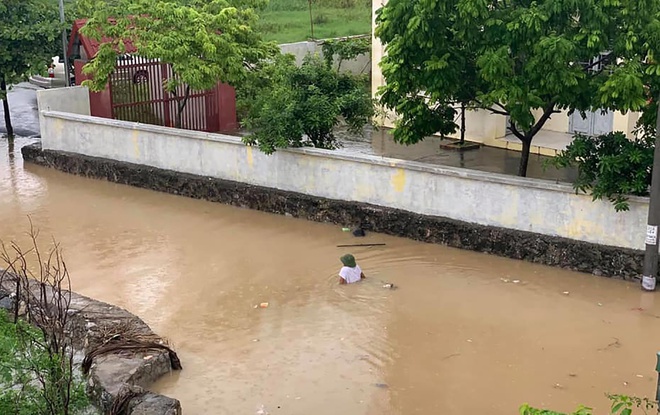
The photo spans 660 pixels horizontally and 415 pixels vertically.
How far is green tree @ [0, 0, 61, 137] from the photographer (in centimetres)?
2059

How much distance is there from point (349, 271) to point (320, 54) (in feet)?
52.8

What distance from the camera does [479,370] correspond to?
9.66 meters

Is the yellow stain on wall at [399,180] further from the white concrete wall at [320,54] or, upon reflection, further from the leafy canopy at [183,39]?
the white concrete wall at [320,54]

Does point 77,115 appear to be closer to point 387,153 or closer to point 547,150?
point 387,153

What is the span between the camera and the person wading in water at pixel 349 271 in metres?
12.2

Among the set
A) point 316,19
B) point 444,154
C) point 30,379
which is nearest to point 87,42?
point 444,154

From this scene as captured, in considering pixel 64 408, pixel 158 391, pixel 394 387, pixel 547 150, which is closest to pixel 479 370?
pixel 394 387

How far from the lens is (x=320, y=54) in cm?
2731

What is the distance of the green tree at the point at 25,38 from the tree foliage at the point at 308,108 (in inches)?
300

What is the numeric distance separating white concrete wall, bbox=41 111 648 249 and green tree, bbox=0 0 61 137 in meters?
2.56

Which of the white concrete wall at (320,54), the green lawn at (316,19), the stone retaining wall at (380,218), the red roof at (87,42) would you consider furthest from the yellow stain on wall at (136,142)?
the green lawn at (316,19)

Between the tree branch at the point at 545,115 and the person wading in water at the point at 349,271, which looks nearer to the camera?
the person wading in water at the point at 349,271

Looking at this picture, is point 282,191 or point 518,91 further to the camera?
point 282,191

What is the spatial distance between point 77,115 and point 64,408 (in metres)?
12.4
